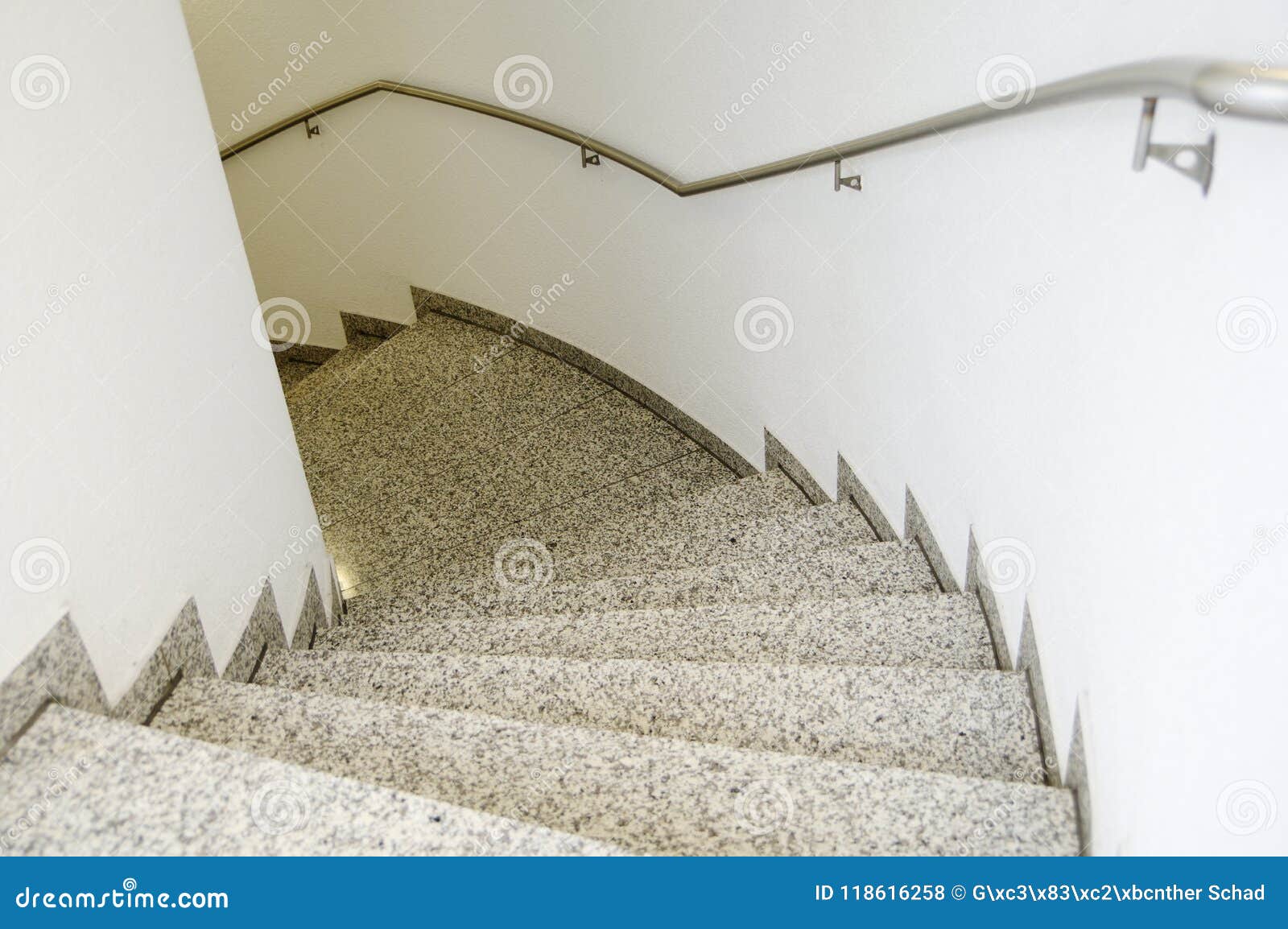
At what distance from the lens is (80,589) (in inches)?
63.7

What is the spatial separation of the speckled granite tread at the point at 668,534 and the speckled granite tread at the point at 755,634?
58 cm

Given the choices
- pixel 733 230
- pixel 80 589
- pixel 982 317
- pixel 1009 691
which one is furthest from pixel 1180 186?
pixel 733 230

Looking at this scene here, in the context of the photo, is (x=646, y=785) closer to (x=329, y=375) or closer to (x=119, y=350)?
(x=119, y=350)

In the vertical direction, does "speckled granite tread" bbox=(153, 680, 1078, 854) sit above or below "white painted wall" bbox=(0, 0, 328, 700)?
below

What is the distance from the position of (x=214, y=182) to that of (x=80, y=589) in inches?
41.9

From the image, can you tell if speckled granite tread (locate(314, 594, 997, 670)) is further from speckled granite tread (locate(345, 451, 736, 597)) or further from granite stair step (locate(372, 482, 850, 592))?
speckled granite tread (locate(345, 451, 736, 597))

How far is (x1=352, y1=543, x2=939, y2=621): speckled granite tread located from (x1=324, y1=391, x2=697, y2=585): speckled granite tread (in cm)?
90

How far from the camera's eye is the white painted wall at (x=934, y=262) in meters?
1.22

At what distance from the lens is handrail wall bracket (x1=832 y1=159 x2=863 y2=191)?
106 inches

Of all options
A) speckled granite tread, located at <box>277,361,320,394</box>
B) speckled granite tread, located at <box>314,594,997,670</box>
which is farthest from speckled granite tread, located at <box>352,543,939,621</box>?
speckled granite tread, located at <box>277,361,320,394</box>

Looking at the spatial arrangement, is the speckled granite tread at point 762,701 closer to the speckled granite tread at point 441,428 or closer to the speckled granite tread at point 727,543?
the speckled granite tread at point 727,543

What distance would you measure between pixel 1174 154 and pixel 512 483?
3.25 m

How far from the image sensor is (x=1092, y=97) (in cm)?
147

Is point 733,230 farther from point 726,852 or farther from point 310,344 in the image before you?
point 310,344
